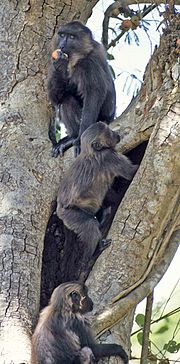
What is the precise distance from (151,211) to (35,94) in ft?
5.10

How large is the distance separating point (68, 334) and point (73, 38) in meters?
2.57

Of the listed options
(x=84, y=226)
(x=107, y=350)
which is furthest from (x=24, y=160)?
(x=107, y=350)

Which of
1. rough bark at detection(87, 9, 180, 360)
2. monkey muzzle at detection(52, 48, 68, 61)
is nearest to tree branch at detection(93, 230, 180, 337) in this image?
rough bark at detection(87, 9, 180, 360)

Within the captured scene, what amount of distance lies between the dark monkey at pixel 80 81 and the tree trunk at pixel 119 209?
17.2 inches

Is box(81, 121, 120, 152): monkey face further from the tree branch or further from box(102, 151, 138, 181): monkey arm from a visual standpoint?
the tree branch

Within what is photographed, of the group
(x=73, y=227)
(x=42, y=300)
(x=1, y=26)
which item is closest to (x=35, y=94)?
(x=1, y=26)

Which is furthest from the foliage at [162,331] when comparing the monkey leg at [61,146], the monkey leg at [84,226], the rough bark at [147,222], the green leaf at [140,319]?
the monkey leg at [61,146]

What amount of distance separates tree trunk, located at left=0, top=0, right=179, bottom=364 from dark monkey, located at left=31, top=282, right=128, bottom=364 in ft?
0.27

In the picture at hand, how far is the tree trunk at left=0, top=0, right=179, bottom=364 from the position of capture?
16.4 ft

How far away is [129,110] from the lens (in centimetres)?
580

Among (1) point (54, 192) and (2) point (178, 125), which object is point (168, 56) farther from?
(1) point (54, 192)

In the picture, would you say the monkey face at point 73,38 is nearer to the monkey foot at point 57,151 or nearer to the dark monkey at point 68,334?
the monkey foot at point 57,151

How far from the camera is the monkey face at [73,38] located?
6.45 metres

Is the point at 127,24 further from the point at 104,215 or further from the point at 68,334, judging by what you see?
the point at 68,334
